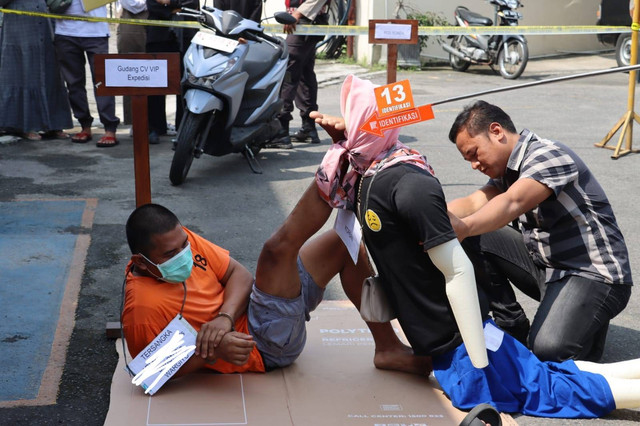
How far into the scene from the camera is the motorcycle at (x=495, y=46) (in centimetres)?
1290

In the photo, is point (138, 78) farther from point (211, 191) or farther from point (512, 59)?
point (512, 59)

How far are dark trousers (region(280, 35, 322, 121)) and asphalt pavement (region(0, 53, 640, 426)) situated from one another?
403 mm

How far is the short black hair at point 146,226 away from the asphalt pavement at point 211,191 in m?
0.63

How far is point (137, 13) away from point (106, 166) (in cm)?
179

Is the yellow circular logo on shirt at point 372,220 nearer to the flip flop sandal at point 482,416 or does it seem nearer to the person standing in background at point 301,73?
the flip flop sandal at point 482,416

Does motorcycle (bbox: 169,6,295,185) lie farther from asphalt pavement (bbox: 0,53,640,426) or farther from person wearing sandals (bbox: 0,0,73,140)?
person wearing sandals (bbox: 0,0,73,140)

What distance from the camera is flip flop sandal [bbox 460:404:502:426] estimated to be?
9.71 feet

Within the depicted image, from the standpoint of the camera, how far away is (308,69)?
804cm

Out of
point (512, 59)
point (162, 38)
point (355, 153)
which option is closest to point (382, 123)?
point (355, 153)

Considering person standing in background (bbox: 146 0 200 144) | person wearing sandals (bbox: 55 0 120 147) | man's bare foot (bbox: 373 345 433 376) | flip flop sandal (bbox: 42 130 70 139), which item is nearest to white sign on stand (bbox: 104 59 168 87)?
man's bare foot (bbox: 373 345 433 376)

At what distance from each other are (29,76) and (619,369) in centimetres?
611

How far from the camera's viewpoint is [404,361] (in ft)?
11.5

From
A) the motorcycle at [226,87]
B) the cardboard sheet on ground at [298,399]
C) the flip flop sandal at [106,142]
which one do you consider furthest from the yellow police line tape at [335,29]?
the cardboard sheet on ground at [298,399]

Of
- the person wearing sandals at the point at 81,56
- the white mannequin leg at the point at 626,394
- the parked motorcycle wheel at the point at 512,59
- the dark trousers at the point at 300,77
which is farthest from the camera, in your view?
the parked motorcycle wheel at the point at 512,59
